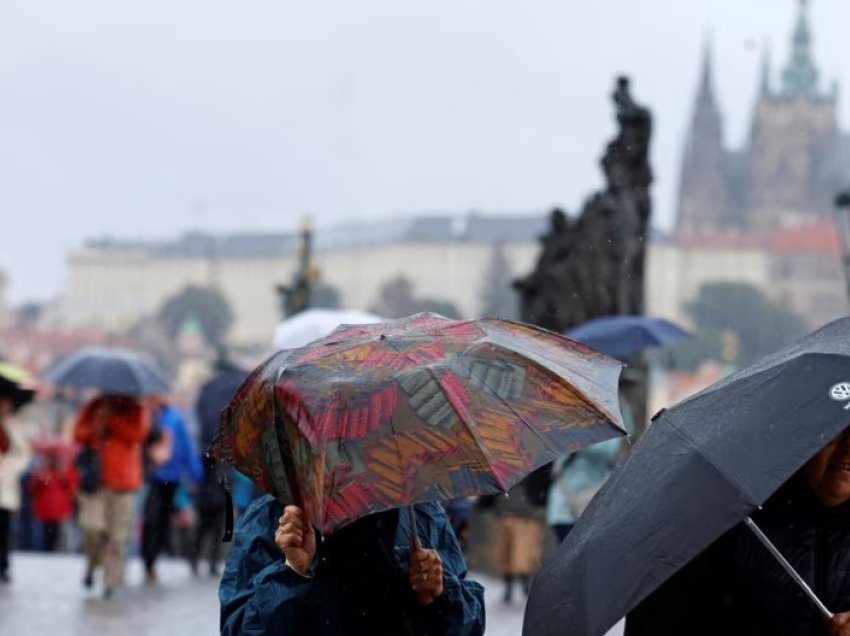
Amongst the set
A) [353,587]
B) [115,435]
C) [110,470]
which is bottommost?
[110,470]

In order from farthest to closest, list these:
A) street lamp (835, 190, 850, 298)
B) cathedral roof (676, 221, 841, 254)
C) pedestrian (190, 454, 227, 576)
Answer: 1. cathedral roof (676, 221, 841, 254)
2. street lamp (835, 190, 850, 298)
3. pedestrian (190, 454, 227, 576)

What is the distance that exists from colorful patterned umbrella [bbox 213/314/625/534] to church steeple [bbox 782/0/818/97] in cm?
14036

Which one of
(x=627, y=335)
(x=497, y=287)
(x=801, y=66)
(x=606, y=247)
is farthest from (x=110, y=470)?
(x=801, y=66)

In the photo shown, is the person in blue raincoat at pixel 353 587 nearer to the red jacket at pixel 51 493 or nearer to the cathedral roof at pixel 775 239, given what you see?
the red jacket at pixel 51 493

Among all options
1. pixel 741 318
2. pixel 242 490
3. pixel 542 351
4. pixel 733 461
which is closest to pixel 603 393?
pixel 542 351

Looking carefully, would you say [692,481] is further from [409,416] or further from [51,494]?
[51,494]

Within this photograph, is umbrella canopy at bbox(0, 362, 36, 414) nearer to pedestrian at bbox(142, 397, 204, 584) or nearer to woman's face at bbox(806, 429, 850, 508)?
pedestrian at bbox(142, 397, 204, 584)

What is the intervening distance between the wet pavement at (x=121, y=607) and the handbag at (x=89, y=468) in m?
0.61

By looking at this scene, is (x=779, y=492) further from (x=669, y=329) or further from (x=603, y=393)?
(x=669, y=329)

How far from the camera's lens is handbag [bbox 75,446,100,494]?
11.2 metres

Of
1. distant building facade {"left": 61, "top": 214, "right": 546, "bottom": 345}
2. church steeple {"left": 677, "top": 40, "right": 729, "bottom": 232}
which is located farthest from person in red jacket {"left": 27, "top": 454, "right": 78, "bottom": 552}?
distant building facade {"left": 61, "top": 214, "right": 546, "bottom": 345}

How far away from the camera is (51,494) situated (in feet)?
55.4

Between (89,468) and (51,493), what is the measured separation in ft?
19.2

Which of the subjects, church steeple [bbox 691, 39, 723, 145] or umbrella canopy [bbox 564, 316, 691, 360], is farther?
church steeple [bbox 691, 39, 723, 145]
